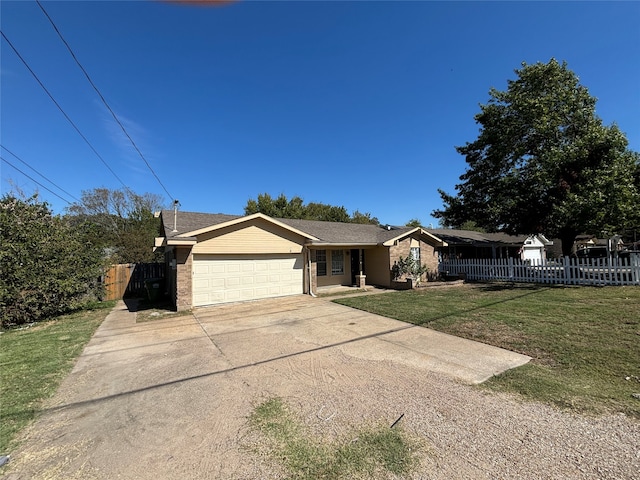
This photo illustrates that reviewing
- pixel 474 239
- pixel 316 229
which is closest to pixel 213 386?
pixel 316 229

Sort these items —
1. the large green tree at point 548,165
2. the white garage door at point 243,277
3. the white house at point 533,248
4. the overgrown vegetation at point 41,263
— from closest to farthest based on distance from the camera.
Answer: the overgrown vegetation at point 41,263 → the white garage door at point 243,277 → the large green tree at point 548,165 → the white house at point 533,248

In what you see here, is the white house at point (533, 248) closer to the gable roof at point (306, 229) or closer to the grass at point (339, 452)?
the gable roof at point (306, 229)

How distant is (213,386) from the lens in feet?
14.3

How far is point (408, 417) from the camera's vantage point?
3359 millimetres

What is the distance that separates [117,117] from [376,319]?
9.57 meters

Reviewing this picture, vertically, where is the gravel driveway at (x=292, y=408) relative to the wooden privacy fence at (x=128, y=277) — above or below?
below

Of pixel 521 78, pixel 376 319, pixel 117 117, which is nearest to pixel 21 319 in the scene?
pixel 117 117

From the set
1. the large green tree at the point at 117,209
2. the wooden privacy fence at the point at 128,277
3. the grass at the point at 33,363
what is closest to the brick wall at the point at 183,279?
the grass at the point at 33,363

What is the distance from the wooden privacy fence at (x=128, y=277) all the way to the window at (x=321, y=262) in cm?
824

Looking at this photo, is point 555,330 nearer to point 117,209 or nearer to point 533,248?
point 533,248

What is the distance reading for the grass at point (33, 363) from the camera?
360 centimetres

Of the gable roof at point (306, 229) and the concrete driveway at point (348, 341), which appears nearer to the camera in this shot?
the concrete driveway at point (348, 341)

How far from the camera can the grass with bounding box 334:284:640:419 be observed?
383cm

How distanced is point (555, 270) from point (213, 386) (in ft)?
53.8
